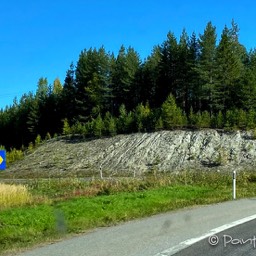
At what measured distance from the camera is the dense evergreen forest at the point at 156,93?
57.3 metres

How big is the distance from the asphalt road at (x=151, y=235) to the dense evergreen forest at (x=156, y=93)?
40.2 metres

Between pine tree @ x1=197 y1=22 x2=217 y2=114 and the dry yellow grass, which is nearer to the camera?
the dry yellow grass

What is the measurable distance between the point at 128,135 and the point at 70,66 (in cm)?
4489

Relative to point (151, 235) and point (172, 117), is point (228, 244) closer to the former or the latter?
point (151, 235)

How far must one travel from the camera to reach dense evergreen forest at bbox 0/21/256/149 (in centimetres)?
5731

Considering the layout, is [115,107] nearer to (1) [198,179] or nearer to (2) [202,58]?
(2) [202,58]

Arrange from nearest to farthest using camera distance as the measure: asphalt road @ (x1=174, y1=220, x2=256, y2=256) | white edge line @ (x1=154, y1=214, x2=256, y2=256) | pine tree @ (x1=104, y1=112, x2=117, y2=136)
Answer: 1. asphalt road @ (x1=174, y1=220, x2=256, y2=256)
2. white edge line @ (x1=154, y1=214, x2=256, y2=256)
3. pine tree @ (x1=104, y1=112, x2=117, y2=136)

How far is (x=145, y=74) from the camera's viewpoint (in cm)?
8181

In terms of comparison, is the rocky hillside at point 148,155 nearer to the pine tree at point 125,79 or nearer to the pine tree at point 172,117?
the pine tree at point 172,117

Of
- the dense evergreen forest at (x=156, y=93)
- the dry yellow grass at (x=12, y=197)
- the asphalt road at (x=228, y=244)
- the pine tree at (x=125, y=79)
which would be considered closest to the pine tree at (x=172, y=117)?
the dense evergreen forest at (x=156, y=93)

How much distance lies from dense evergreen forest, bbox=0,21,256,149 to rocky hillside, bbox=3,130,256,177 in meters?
2.55
